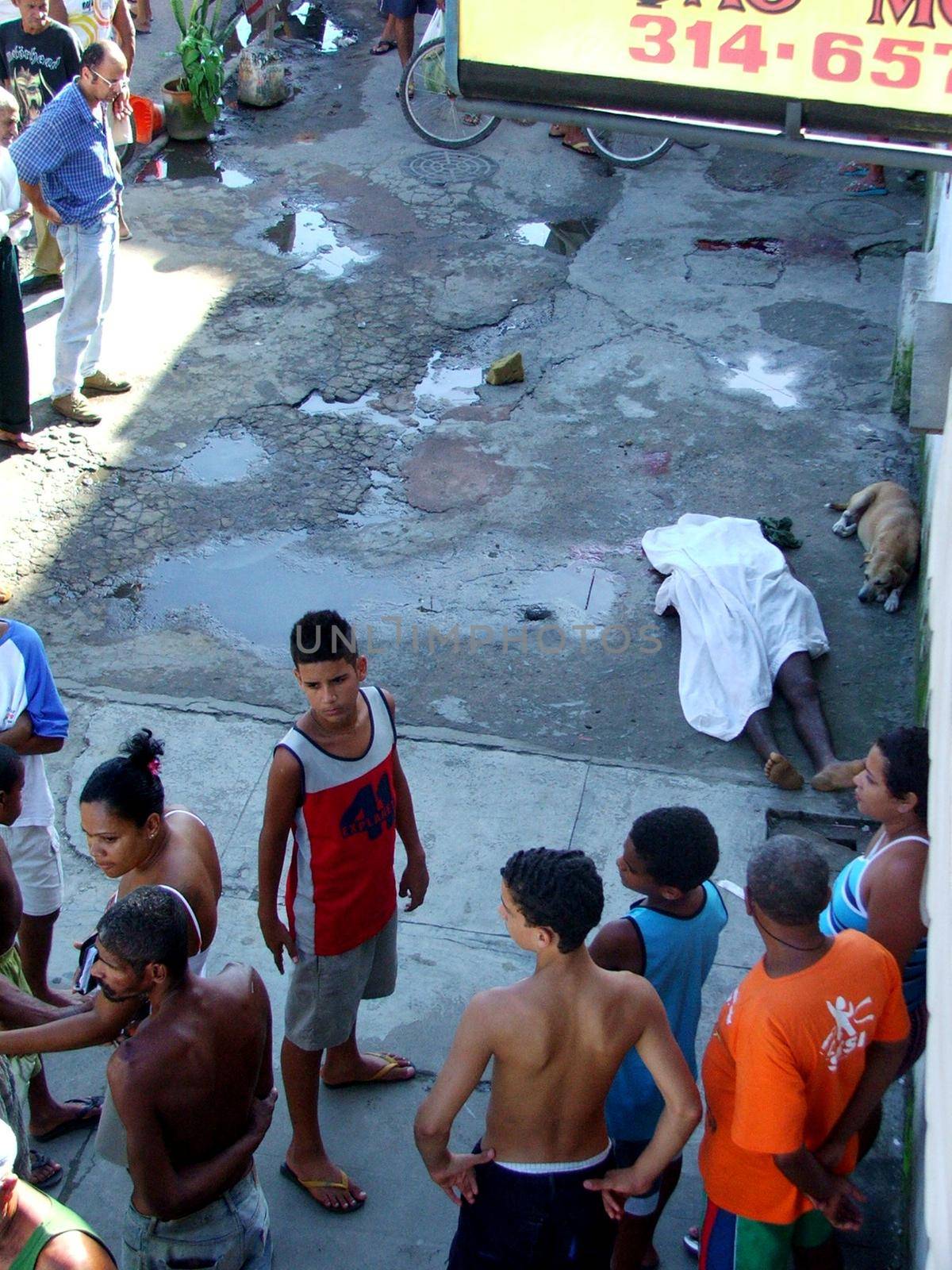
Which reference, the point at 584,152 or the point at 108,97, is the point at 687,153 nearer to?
the point at 584,152

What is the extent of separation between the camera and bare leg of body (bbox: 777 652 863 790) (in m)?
5.26

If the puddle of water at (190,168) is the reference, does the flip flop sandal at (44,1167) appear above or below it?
below

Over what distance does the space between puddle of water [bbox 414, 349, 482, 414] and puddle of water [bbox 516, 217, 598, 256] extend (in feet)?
6.27

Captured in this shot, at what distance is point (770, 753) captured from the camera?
213 inches

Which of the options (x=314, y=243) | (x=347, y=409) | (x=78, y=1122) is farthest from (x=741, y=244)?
(x=78, y=1122)

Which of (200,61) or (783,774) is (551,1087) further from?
(200,61)

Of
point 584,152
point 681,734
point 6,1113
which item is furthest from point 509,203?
point 6,1113

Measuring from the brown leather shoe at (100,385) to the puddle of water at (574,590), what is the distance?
2985 mm

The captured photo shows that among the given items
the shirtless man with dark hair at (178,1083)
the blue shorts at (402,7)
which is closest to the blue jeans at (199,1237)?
the shirtless man with dark hair at (178,1083)

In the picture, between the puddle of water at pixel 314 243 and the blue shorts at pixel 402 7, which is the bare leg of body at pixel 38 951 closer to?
the puddle of water at pixel 314 243

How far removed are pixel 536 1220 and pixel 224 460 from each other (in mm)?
5377

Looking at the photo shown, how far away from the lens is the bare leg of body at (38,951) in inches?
161

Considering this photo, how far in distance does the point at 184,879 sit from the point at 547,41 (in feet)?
7.12

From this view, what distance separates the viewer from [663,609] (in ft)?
20.6
